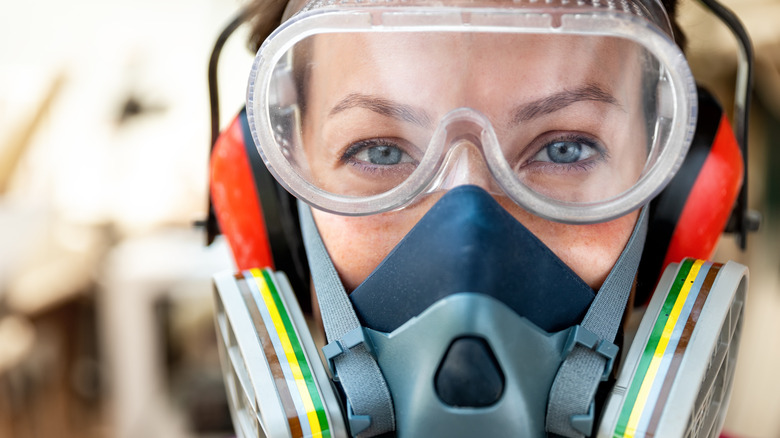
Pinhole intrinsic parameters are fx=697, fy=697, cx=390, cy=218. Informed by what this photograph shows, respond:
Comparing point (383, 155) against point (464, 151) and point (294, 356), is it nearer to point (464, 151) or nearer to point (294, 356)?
point (464, 151)

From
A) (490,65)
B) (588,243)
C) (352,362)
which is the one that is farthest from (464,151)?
(352,362)

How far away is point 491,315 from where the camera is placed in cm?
95

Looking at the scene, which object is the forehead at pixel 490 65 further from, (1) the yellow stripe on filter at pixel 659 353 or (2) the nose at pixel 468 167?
(1) the yellow stripe on filter at pixel 659 353

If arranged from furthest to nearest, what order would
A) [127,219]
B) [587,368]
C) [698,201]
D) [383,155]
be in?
[127,219], [698,201], [383,155], [587,368]

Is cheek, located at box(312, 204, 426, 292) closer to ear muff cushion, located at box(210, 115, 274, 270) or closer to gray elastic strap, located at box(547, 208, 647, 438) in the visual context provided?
ear muff cushion, located at box(210, 115, 274, 270)

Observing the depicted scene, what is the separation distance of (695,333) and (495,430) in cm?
34

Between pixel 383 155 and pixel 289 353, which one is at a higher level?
pixel 383 155

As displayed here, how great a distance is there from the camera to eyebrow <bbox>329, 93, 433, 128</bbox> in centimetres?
106

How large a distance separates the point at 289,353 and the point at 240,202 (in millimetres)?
387

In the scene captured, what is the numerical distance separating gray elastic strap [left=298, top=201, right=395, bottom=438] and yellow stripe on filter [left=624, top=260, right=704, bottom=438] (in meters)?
0.33

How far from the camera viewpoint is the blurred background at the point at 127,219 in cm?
284

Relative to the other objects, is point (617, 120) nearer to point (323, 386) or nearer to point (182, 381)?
point (323, 386)

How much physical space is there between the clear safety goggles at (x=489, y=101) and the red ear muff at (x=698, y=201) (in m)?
0.21

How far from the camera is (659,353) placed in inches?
39.3
